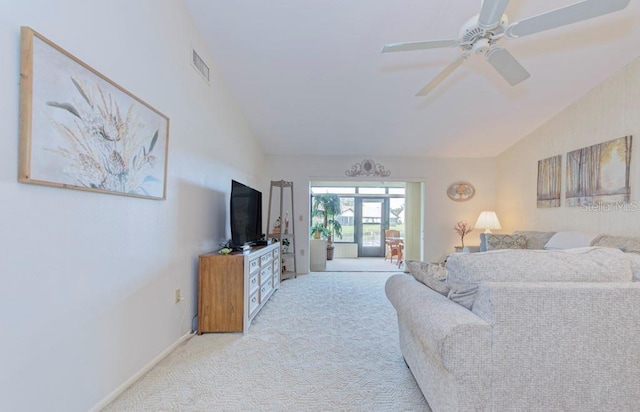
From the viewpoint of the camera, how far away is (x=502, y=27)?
1.90m

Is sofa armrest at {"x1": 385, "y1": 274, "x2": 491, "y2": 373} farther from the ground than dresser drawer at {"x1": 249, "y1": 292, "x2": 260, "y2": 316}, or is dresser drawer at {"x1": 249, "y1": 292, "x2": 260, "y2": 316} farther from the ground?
sofa armrest at {"x1": 385, "y1": 274, "x2": 491, "y2": 373}

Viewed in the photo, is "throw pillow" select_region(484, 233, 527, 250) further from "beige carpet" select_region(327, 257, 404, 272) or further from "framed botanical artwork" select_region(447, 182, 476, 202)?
"beige carpet" select_region(327, 257, 404, 272)

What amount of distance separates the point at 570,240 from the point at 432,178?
8.10 ft

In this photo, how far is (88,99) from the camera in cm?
159

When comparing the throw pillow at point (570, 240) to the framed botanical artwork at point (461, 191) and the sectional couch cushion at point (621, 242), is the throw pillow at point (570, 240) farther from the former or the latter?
the framed botanical artwork at point (461, 191)

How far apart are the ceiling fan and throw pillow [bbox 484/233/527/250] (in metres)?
2.99

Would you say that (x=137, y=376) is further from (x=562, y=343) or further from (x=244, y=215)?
(x=562, y=343)

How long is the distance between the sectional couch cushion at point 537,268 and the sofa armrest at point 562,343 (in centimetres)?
6

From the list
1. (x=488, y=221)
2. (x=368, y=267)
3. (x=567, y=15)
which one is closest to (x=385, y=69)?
(x=567, y=15)

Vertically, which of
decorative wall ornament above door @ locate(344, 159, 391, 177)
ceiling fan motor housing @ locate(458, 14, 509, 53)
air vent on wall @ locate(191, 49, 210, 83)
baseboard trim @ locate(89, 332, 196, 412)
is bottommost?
baseboard trim @ locate(89, 332, 196, 412)

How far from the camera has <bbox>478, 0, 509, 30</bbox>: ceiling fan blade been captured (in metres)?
1.64

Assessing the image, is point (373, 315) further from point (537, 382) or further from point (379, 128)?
point (379, 128)

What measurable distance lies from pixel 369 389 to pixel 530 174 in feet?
15.2

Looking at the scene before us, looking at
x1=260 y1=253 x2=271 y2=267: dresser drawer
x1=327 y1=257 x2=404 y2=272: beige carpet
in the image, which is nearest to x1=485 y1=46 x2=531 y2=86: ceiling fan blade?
x1=260 y1=253 x2=271 y2=267: dresser drawer
